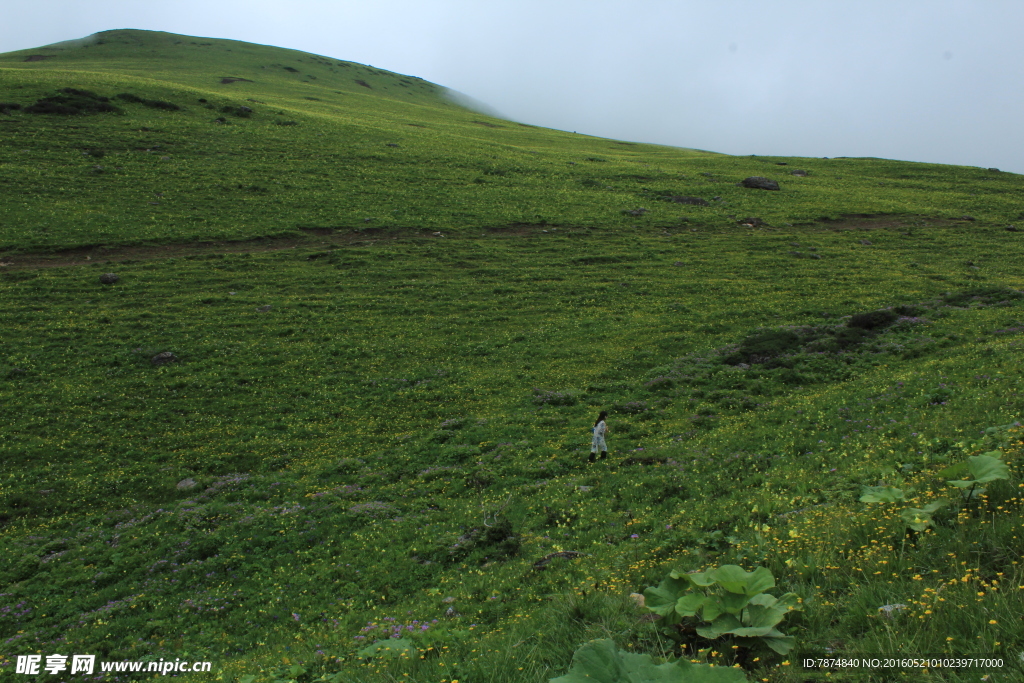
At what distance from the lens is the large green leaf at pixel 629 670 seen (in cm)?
439

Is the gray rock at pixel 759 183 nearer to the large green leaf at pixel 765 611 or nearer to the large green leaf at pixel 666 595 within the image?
the large green leaf at pixel 666 595

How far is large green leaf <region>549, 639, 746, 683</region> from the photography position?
4.39 meters

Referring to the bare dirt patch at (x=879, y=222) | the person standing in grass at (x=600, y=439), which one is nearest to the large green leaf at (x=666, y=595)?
the person standing in grass at (x=600, y=439)

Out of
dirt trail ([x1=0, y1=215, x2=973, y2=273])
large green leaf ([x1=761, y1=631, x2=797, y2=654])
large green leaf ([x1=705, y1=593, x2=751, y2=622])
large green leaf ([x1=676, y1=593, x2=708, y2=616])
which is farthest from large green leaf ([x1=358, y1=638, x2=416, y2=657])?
dirt trail ([x1=0, y1=215, x2=973, y2=273])

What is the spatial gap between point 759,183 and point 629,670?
6869cm

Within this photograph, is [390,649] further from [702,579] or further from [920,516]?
[920,516]

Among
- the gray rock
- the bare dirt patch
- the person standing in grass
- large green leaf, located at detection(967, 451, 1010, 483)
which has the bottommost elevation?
the person standing in grass

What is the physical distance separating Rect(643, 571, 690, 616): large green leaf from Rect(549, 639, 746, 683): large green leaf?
1314 mm

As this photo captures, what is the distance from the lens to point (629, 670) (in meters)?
4.75

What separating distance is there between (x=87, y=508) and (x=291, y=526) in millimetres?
7646

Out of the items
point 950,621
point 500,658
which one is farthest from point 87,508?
point 950,621

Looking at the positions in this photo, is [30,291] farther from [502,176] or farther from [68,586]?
[502,176]

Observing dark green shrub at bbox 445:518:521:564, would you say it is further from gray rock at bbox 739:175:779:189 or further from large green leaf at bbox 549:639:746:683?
gray rock at bbox 739:175:779:189

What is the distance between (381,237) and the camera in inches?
1761
